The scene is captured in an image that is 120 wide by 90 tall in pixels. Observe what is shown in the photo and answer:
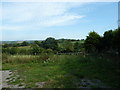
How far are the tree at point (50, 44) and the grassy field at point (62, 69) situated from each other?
1.17 meters

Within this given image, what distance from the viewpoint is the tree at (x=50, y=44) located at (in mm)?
11806

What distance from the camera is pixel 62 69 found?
6.75 metres

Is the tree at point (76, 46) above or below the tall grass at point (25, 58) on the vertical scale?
above

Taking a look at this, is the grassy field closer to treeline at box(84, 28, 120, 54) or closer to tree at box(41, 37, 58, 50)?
treeline at box(84, 28, 120, 54)

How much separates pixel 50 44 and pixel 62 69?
533 cm

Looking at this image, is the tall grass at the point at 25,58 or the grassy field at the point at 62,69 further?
the tall grass at the point at 25,58

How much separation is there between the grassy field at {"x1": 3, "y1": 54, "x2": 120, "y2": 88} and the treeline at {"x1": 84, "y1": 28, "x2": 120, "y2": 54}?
398 mm

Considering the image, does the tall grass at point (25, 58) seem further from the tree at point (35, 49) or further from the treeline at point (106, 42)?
the treeline at point (106, 42)

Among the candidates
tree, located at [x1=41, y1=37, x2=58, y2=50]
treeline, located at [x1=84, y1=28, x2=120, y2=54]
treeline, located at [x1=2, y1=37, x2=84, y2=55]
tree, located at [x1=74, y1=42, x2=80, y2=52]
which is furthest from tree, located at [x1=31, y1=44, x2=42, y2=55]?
treeline, located at [x1=84, y1=28, x2=120, y2=54]

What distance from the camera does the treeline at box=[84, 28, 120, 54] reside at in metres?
4.25

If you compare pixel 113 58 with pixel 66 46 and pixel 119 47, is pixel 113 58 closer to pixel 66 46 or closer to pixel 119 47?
pixel 119 47

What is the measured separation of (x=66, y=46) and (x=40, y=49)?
220 cm

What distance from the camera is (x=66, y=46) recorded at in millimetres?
11266

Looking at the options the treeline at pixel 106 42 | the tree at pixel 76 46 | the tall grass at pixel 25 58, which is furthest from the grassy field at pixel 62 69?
the tree at pixel 76 46
